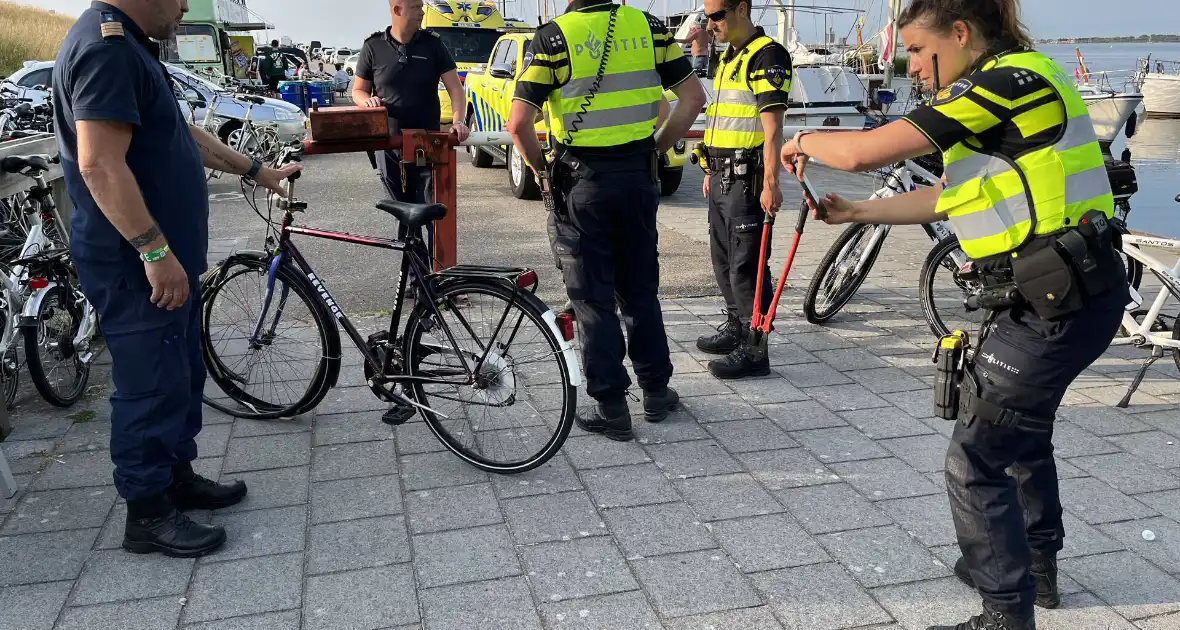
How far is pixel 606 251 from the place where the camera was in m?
4.04

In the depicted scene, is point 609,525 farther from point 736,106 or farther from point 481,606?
point 736,106

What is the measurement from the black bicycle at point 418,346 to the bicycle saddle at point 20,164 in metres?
1.35

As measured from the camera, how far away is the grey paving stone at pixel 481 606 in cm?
273

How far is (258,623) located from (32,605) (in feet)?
2.47

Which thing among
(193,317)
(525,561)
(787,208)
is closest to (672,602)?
(525,561)

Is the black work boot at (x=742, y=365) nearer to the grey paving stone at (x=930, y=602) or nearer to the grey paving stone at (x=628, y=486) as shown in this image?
the grey paving stone at (x=628, y=486)

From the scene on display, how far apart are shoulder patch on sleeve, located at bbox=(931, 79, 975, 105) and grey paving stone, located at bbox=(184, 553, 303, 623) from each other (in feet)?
7.82

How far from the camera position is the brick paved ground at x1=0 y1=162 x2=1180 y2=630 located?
281cm

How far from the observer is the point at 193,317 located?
10.9ft

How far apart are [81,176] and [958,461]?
2.79m

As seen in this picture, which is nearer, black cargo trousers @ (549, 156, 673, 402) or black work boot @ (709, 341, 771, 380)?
black cargo trousers @ (549, 156, 673, 402)

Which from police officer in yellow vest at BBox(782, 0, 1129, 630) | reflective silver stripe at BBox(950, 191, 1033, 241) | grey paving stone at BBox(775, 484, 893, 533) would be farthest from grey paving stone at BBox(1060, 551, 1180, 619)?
reflective silver stripe at BBox(950, 191, 1033, 241)

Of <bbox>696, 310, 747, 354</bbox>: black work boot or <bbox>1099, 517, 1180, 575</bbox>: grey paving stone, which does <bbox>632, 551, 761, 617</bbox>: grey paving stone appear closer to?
<bbox>1099, 517, 1180, 575</bbox>: grey paving stone

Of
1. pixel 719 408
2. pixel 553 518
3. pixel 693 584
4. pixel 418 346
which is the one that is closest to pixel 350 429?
pixel 418 346
